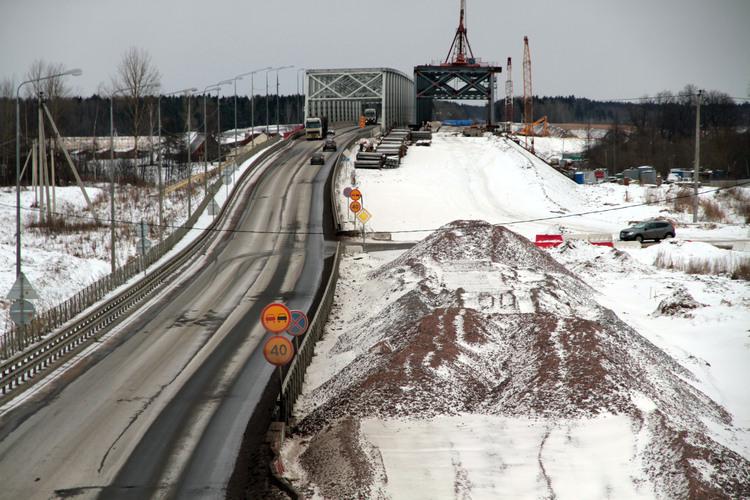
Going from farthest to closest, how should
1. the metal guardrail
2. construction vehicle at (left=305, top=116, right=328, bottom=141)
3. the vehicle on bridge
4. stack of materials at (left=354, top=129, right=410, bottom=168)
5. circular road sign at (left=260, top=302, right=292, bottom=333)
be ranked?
construction vehicle at (left=305, top=116, right=328, bottom=141), stack of materials at (left=354, top=129, right=410, bottom=168), the vehicle on bridge, the metal guardrail, circular road sign at (left=260, top=302, right=292, bottom=333)

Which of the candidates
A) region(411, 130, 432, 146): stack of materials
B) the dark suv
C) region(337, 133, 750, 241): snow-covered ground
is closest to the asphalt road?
region(337, 133, 750, 241): snow-covered ground

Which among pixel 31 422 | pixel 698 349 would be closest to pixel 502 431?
pixel 31 422

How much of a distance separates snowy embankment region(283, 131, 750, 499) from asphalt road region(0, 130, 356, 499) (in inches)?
86.7

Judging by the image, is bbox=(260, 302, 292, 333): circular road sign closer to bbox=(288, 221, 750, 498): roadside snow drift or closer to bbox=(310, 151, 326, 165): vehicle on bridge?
Result: bbox=(288, 221, 750, 498): roadside snow drift

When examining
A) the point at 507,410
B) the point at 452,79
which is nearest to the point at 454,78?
the point at 452,79

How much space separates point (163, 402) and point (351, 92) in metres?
97.3

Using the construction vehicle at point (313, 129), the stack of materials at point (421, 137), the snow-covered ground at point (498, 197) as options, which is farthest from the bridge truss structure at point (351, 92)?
the snow-covered ground at point (498, 197)

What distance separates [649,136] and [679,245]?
11853 centimetres

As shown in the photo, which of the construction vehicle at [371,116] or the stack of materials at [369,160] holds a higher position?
the construction vehicle at [371,116]

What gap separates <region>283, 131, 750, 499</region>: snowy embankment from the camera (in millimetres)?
17625

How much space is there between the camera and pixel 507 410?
21.0 meters

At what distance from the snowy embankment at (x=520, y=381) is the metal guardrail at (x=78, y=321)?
29.1 feet

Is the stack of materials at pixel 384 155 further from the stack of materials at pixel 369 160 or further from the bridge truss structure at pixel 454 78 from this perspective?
the bridge truss structure at pixel 454 78

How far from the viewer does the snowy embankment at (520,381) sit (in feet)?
57.8
